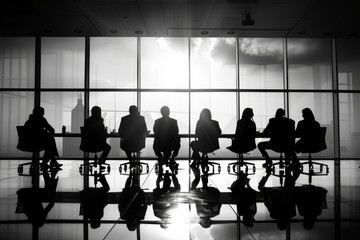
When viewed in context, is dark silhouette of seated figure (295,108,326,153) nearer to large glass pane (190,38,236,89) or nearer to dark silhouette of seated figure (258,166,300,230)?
dark silhouette of seated figure (258,166,300,230)

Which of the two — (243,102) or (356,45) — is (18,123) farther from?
(356,45)

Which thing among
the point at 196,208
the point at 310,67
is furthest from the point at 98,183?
the point at 310,67

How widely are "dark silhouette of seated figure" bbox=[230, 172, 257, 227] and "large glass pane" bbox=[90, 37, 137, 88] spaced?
5.27m

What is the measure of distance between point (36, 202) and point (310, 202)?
285 centimetres

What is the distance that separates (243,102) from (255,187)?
4993 millimetres

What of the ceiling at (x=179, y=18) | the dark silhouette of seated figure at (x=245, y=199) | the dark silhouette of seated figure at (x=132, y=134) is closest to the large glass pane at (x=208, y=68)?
the ceiling at (x=179, y=18)

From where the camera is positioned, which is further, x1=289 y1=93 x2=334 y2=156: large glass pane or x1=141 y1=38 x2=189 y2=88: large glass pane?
x1=289 y1=93 x2=334 y2=156: large glass pane

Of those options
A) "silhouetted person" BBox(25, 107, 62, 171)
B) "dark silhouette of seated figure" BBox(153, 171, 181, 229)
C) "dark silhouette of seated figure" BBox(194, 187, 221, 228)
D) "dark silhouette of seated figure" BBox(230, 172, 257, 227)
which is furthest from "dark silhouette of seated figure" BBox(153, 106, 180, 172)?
"silhouetted person" BBox(25, 107, 62, 171)

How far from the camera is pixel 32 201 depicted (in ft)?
10.0

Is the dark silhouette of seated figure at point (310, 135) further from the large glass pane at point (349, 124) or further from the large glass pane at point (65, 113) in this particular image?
the large glass pane at point (65, 113)

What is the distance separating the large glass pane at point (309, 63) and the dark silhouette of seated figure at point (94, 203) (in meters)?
6.89

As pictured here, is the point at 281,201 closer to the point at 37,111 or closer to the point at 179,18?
the point at 37,111

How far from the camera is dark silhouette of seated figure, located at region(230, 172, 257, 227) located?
2418mm

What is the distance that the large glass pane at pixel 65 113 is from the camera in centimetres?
852
